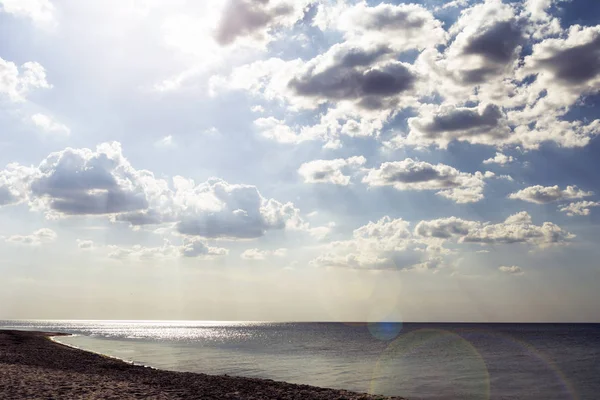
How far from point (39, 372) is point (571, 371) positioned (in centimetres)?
5911

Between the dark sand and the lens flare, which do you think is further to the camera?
the lens flare

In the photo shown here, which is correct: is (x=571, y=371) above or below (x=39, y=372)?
below

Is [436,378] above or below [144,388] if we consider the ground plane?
below

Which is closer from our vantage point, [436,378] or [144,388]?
[144,388]

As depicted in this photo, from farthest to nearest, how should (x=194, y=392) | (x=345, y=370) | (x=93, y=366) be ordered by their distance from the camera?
(x=345, y=370)
(x=93, y=366)
(x=194, y=392)

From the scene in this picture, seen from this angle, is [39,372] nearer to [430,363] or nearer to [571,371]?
[430,363]

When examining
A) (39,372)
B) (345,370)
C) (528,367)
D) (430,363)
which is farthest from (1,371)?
(528,367)

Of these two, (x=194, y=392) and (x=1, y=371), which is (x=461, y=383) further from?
(x=1, y=371)

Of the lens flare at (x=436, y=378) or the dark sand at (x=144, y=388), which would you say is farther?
Answer: the lens flare at (x=436, y=378)

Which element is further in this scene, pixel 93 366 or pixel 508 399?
pixel 93 366

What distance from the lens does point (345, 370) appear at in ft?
184

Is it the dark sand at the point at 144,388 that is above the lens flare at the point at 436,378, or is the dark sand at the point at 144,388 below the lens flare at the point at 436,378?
above

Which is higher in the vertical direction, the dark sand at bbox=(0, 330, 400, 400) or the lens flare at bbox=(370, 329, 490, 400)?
the dark sand at bbox=(0, 330, 400, 400)

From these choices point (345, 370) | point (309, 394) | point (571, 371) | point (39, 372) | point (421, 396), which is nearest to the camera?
point (309, 394)
